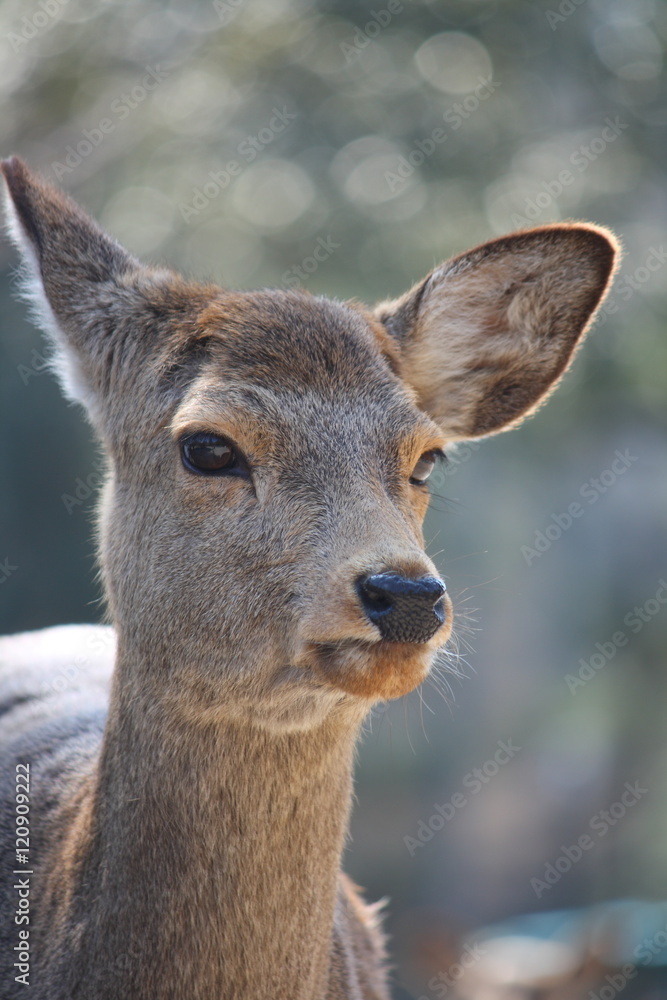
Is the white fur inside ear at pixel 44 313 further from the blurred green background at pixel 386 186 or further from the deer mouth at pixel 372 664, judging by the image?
the blurred green background at pixel 386 186

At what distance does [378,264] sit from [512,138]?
80.1 inches

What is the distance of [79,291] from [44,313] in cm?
16

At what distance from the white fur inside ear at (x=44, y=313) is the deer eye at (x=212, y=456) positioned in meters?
0.74

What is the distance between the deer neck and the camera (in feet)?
10.0

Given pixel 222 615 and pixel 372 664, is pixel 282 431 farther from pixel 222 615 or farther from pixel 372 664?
pixel 372 664

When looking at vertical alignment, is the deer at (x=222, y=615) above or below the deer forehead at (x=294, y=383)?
below

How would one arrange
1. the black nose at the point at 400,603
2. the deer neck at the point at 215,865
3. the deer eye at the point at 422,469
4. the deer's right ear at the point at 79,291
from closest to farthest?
the black nose at the point at 400,603, the deer neck at the point at 215,865, the deer eye at the point at 422,469, the deer's right ear at the point at 79,291

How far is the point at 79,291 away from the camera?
12.2 ft

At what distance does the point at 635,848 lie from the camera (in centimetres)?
1222

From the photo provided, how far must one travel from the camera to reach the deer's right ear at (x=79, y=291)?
3.65 meters

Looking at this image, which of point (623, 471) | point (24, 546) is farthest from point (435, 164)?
point (24, 546)

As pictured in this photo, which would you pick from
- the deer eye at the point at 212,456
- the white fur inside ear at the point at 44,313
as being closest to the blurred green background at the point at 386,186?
the white fur inside ear at the point at 44,313

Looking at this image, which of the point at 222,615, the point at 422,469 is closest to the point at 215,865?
the point at 222,615

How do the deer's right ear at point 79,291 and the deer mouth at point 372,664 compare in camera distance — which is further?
the deer's right ear at point 79,291
